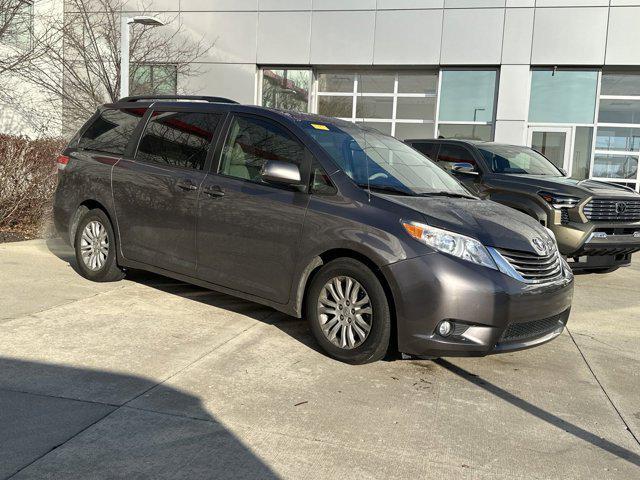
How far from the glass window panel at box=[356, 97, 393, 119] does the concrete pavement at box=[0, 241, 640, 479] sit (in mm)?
12891

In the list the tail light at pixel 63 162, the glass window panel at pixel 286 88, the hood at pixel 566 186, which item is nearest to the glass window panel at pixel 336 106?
the glass window panel at pixel 286 88

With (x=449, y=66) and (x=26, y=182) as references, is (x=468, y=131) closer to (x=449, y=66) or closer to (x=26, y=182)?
(x=449, y=66)

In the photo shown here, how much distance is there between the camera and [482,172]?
26.6ft

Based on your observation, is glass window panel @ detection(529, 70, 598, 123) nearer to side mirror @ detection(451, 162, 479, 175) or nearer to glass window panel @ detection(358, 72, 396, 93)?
glass window panel @ detection(358, 72, 396, 93)

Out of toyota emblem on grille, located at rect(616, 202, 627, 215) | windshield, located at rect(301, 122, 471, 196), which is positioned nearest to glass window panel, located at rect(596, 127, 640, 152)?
toyota emblem on grille, located at rect(616, 202, 627, 215)

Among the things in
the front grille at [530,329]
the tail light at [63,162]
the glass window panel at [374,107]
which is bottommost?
the front grille at [530,329]

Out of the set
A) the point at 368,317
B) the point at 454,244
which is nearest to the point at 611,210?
the point at 454,244

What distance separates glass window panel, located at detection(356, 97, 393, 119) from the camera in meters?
17.5

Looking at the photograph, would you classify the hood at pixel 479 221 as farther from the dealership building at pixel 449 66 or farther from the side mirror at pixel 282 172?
the dealership building at pixel 449 66

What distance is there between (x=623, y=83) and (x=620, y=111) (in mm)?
739

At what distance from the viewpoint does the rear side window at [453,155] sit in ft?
27.8

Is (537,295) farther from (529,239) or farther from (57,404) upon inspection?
(57,404)

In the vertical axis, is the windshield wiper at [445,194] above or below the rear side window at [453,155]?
below

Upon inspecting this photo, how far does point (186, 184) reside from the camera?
5141 millimetres
